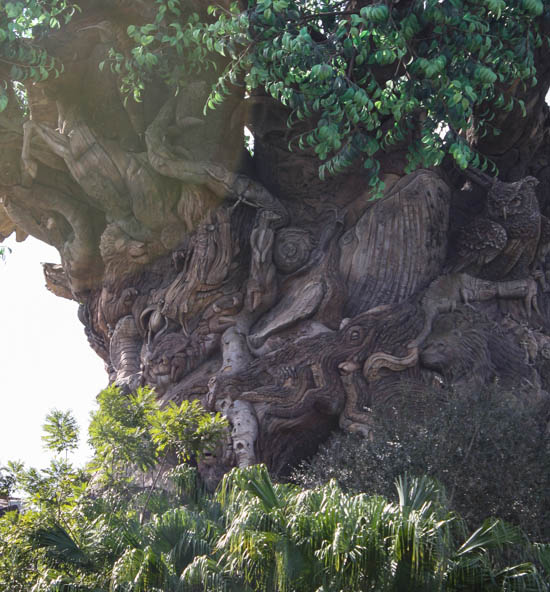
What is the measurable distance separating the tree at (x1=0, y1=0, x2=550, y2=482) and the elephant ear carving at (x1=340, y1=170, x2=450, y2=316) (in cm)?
2

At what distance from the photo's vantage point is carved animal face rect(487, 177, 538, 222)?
10.8 m

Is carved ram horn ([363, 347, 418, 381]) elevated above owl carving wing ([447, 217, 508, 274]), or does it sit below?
below

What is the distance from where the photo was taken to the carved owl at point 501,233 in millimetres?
10852

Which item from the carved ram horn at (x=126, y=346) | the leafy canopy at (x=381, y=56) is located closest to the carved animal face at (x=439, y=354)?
the leafy canopy at (x=381, y=56)

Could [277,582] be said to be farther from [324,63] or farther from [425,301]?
[425,301]

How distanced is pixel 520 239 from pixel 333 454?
15.1 feet

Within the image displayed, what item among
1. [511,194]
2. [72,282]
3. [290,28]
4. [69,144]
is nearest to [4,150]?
[69,144]

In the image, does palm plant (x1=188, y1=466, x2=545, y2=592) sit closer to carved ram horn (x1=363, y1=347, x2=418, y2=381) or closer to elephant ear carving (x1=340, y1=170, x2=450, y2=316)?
carved ram horn (x1=363, y1=347, x2=418, y2=381)

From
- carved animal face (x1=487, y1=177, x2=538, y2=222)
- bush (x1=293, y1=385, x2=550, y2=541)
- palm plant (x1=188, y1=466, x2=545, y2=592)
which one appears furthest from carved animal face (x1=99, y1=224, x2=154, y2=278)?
palm plant (x1=188, y1=466, x2=545, y2=592)

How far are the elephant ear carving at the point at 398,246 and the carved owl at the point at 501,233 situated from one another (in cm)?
42

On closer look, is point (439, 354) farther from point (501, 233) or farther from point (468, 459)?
point (468, 459)

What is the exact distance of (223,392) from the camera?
944 cm

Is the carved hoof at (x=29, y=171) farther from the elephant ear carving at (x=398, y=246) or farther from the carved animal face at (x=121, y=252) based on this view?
the elephant ear carving at (x=398, y=246)

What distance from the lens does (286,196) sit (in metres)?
11.6
